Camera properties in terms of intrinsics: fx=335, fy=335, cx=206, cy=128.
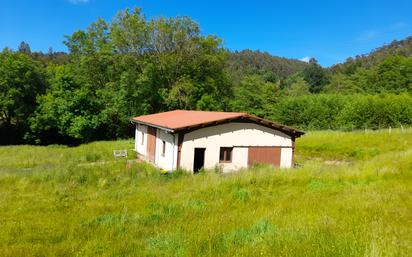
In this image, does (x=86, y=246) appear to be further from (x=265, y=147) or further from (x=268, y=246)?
(x=265, y=147)

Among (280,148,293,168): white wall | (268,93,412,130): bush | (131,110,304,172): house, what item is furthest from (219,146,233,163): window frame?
(268,93,412,130): bush

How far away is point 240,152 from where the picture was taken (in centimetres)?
2200

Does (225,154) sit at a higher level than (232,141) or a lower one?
lower

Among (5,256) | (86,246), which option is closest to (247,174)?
(86,246)

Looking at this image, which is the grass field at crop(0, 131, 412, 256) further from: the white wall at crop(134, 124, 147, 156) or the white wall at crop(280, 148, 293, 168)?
the white wall at crop(134, 124, 147, 156)

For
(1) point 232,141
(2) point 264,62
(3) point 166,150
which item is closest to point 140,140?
(3) point 166,150

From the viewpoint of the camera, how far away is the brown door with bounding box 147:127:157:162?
25.4 meters

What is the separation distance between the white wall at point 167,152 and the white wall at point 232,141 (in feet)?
2.15

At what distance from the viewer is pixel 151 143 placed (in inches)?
1033

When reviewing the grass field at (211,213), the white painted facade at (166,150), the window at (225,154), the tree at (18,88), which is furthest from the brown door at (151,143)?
the tree at (18,88)

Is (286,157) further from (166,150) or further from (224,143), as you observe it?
(166,150)

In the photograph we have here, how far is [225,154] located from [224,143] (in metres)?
0.76

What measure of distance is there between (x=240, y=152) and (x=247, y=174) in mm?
6509

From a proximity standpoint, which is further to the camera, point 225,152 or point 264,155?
point 264,155
